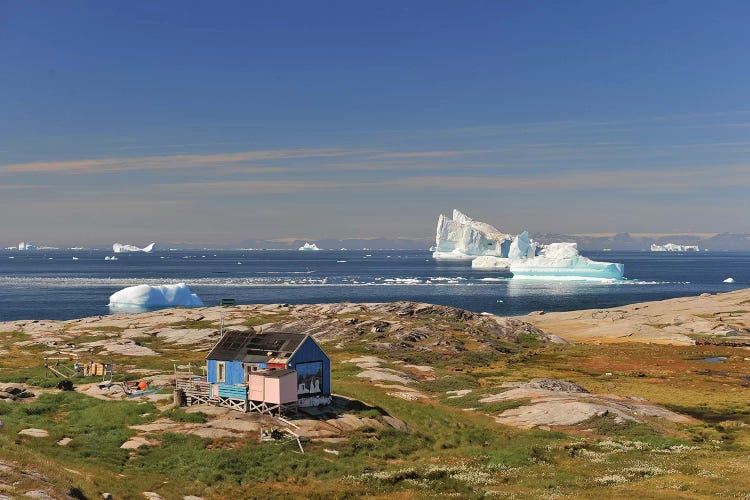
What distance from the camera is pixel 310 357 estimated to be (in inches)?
1715

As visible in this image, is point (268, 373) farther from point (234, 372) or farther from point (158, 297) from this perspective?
point (158, 297)

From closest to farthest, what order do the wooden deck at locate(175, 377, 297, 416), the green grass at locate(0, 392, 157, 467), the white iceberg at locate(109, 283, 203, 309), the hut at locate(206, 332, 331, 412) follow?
the green grass at locate(0, 392, 157, 467) < the hut at locate(206, 332, 331, 412) < the wooden deck at locate(175, 377, 297, 416) < the white iceberg at locate(109, 283, 203, 309)

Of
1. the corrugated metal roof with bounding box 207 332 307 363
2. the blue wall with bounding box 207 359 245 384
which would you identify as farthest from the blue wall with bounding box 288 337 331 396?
the blue wall with bounding box 207 359 245 384

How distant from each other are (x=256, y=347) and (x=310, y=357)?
12.3 feet

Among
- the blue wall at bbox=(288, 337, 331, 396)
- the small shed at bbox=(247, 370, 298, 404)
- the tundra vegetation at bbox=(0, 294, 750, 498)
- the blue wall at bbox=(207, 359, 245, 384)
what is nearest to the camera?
the tundra vegetation at bbox=(0, 294, 750, 498)

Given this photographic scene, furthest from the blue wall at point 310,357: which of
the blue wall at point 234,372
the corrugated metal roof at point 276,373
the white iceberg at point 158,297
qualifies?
the white iceberg at point 158,297

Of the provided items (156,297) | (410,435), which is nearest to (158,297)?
(156,297)

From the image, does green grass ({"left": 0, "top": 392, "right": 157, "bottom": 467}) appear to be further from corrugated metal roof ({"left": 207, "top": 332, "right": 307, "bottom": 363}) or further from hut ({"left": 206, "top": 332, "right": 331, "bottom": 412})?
corrugated metal roof ({"left": 207, "top": 332, "right": 307, "bottom": 363})

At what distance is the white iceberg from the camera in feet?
452

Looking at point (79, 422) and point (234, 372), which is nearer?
point (79, 422)

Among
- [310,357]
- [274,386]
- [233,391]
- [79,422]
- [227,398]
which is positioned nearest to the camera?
[79,422]

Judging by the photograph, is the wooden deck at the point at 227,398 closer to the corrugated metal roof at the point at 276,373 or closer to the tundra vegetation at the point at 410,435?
the tundra vegetation at the point at 410,435

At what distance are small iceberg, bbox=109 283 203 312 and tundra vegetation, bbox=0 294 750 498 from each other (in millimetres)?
58955

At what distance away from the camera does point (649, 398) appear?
5616cm
